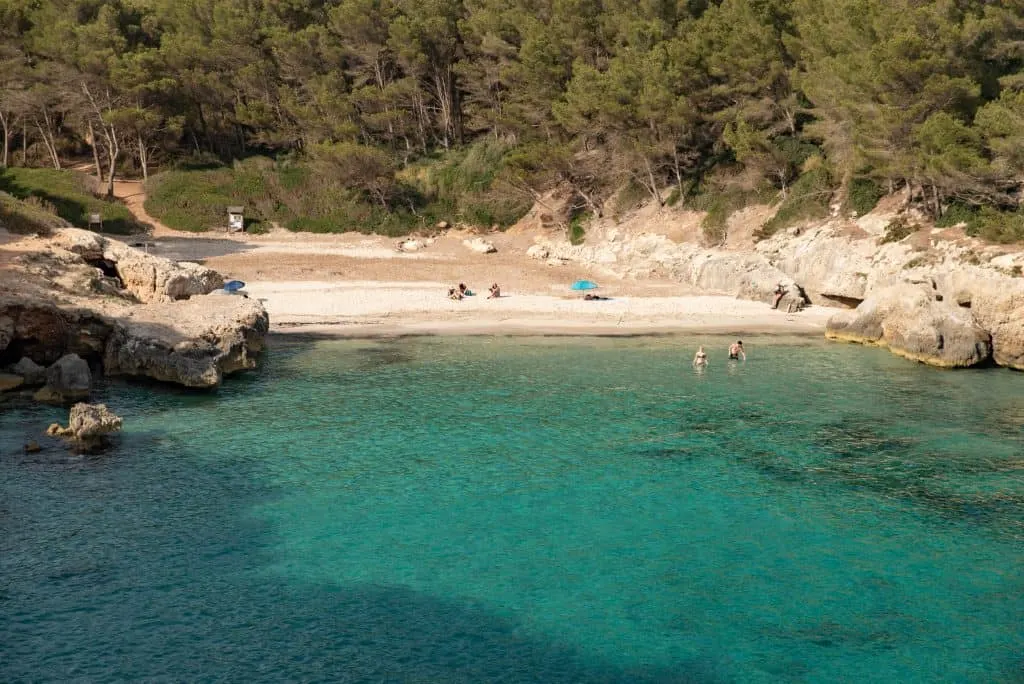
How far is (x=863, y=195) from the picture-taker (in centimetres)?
5059

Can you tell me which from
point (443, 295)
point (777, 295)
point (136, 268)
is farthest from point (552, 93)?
point (136, 268)

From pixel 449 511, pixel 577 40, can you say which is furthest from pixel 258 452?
pixel 577 40

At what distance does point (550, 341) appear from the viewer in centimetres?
4016

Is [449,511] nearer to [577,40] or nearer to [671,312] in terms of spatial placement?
[671,312]

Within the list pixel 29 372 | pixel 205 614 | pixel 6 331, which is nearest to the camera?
pixel 205 614

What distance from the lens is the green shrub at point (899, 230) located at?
44969 millimetres

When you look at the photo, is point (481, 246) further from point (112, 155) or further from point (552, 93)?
point (112, 155)

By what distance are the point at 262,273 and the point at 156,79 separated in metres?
35.9

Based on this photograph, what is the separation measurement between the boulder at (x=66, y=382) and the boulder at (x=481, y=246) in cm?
4006

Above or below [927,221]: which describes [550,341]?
below

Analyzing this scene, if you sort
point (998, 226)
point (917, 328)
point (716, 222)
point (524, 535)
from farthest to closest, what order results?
point (716, 222) < point (998, 226) < point (917, 328) < point (524, 535)

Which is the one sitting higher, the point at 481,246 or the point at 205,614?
the point at 481,246

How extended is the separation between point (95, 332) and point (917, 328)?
3291 centimetres

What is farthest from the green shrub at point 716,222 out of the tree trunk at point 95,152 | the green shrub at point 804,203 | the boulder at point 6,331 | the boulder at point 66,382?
the tree trunk at point 95,152
